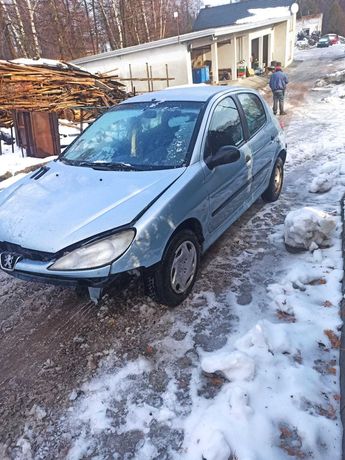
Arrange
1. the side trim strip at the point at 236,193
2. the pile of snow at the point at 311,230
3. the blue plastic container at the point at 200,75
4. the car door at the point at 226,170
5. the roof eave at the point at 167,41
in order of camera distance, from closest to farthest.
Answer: the car door at the point at 226,170 → the side trim strip at the point at 236,193 → the pile of snow at the point at 311,230 → the roof eave at the point at 167,41 → the blue plastic container at the point at 200,75

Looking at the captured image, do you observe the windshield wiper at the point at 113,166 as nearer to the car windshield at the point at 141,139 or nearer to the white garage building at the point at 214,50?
the car windshield at the point at 141,139

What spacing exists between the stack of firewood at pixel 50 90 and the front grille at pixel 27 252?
354 inches

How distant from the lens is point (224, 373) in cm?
265

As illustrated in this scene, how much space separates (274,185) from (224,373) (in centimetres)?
355

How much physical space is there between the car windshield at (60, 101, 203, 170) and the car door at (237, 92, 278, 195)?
0.95m

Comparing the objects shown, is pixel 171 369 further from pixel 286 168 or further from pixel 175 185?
pixel 286 168

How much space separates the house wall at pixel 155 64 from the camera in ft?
60.5

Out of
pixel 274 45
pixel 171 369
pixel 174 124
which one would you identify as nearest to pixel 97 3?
pixel 274 45

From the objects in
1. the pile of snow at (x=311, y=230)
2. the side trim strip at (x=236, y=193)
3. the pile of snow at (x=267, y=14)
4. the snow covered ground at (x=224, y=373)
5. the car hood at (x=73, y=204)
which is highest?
the pile of snow at (x=267, y=14)

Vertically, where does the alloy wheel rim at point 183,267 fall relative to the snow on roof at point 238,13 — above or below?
below

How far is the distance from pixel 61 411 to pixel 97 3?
34152 mm

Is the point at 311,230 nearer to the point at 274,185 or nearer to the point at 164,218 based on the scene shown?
the point at 274,185

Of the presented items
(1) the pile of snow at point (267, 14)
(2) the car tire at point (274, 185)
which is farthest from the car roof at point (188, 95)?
(1) the pile of snow at point (267, 14)

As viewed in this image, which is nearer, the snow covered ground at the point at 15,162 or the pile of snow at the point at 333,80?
the snow covered ground at the point at 15,162
